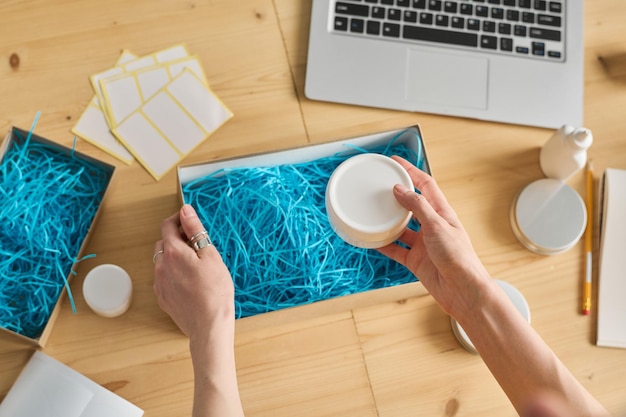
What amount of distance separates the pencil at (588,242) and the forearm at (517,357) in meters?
0.22

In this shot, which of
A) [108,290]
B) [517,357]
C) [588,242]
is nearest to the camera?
[517,357]

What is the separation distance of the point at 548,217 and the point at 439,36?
353 millimetres

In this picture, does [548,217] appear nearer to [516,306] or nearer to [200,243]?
[516,306]

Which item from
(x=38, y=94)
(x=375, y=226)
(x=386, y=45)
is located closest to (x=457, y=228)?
(x=375, y=226)

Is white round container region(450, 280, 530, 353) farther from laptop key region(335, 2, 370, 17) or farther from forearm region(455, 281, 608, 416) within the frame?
laptop key region(335, 2, 370, 17)

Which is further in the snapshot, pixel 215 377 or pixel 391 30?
pixel 391 30

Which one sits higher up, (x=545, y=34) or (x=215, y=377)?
(x=545, y=34)

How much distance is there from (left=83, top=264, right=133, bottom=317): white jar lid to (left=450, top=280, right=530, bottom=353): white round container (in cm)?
48

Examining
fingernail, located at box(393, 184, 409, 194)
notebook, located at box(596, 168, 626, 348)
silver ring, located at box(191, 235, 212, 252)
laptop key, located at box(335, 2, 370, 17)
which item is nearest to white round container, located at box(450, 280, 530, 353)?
notebook, located at box(596, 168, 626, 348)

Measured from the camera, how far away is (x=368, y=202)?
0.75 m

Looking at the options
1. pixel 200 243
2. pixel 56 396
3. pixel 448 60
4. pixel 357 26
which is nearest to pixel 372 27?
pixel 357 26

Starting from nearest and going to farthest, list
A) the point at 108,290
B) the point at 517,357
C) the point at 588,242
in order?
the point at 517,357 → the point at 108,290 → the point at 588,242

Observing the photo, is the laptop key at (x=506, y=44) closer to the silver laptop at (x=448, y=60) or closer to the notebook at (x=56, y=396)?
the silver laptop at (x=448, y=60)

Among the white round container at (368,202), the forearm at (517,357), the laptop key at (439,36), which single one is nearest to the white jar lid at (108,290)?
the white round container at (368,202)
